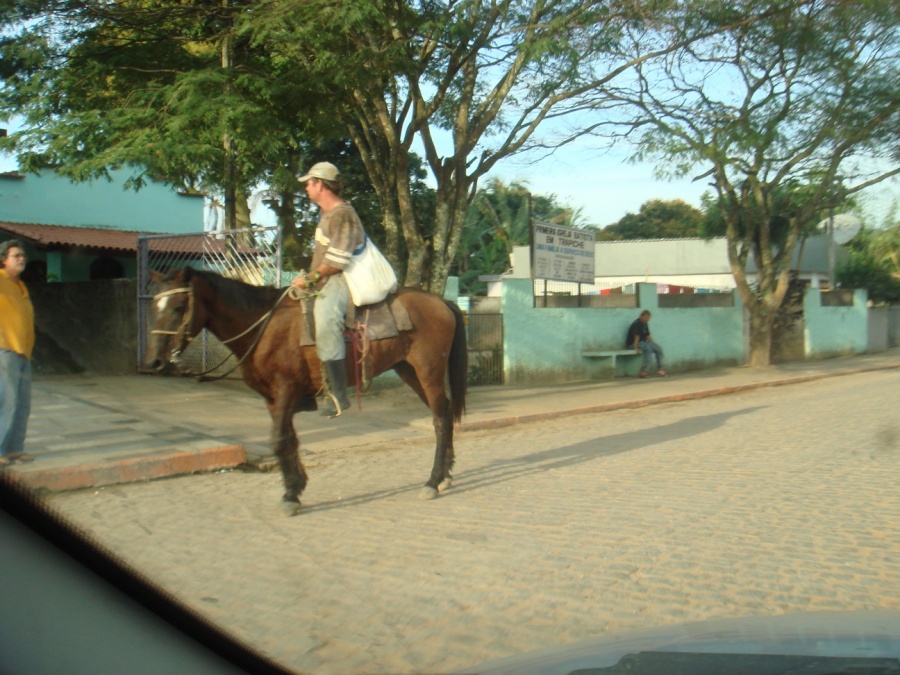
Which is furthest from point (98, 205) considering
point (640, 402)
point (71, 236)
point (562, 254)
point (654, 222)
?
point (654, 222)

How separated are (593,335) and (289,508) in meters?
12.7

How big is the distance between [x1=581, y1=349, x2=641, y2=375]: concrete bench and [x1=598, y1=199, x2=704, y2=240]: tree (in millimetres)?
44251

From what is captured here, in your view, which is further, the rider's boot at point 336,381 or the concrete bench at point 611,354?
the concrete bench at point 611,354

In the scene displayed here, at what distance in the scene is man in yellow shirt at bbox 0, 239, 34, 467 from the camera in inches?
278

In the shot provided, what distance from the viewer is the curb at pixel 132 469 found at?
22.7 ft

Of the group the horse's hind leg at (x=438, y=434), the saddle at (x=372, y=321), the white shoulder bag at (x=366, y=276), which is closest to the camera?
the saddle at (x=372, y=321)

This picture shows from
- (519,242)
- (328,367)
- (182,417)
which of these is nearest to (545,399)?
(182,417)

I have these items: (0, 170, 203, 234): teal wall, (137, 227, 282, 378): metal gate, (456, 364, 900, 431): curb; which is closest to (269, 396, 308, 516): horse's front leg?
(456, 364, 900, 431): curb

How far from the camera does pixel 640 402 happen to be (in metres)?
14.6

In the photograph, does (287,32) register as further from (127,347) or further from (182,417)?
(127,347)

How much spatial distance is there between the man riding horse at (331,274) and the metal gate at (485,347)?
9.29 m

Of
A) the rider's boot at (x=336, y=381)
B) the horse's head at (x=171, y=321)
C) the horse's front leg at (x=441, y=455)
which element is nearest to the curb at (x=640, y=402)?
the horse's front leg at (x=441, y=455)

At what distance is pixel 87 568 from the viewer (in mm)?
3143

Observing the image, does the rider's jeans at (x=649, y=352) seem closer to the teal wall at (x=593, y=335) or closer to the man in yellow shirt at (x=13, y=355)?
the teal wall at (x=593, y=335)
